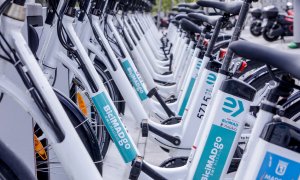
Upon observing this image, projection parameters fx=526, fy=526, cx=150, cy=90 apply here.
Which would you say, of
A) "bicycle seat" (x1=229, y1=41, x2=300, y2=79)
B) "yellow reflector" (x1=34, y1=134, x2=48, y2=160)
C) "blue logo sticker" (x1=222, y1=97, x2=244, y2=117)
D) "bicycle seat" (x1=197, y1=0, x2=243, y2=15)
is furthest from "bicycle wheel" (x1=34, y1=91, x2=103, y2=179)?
"bicycle seat" (x1=197, y1=0, x2=243, y2=15)

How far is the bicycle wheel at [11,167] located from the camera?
4.67 ft

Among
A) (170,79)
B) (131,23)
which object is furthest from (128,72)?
(131,23)

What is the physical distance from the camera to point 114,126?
242cm

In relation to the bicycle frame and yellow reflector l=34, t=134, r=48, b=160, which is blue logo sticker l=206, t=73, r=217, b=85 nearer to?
yellow reflector l=34, t=134, r=48, b=160

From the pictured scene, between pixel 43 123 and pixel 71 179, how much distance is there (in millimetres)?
219

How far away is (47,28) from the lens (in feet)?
7.82

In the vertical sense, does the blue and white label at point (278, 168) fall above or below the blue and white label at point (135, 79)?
above

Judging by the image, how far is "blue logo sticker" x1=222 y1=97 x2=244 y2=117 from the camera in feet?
6.98

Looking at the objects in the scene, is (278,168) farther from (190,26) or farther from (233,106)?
(190,26)

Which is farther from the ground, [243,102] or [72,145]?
[243,102]

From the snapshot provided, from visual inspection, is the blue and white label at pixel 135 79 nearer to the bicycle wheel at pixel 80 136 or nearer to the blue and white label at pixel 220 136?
the bicycle wheel at pixel 80 136

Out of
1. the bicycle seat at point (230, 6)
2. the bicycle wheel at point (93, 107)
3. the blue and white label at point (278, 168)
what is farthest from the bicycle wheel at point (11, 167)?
the bicycle seat at point (230, 6)

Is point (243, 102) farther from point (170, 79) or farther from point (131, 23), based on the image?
point (131, 23)

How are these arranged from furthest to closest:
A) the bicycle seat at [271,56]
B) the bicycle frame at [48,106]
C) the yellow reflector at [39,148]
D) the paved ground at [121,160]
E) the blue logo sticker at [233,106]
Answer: the paved ground at [121,160], the yellow reflector at [39,148], the blue logo sticker at [233,106], the bicycle frame at [48,106], the bicycle seat at [271,56]
